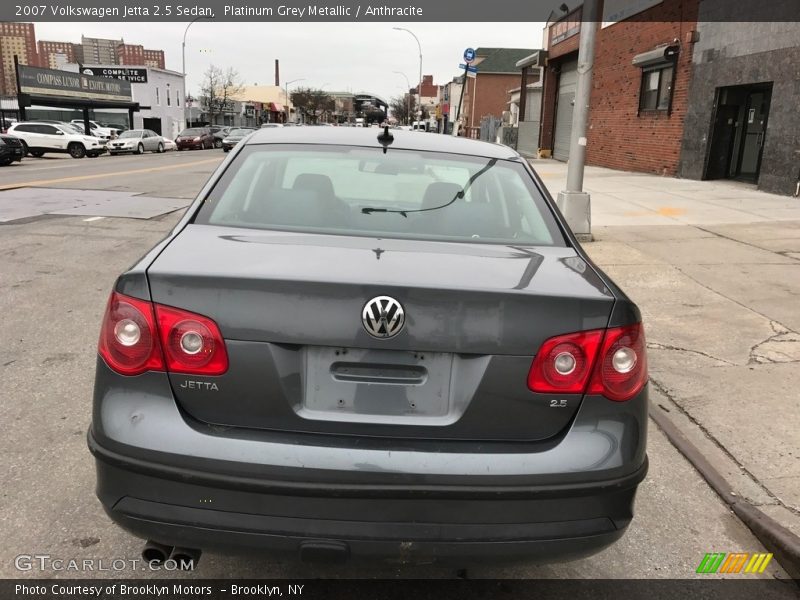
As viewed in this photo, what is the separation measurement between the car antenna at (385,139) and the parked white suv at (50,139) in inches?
1307

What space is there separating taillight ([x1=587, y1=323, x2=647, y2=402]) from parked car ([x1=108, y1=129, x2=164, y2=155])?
3900cm

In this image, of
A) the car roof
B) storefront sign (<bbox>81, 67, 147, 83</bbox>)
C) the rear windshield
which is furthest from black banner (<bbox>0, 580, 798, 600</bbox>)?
storefront sign (<bbox>81, 67, 147, 83</bbox>)

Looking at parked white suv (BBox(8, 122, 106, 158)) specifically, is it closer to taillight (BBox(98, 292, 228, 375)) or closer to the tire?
the tire

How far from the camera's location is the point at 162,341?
2.08 m

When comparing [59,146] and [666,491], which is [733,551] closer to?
[666,491]

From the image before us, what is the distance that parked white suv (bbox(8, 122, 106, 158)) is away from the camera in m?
31.6

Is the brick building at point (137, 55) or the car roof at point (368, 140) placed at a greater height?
the brick building at point (137, 55)

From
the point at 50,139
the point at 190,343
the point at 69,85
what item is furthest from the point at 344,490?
the point at 69,85

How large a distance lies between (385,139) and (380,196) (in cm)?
35

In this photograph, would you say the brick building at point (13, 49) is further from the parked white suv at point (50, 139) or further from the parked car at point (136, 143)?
the parked white suv at point (50, 139)

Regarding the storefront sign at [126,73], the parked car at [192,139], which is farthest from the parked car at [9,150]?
the storefront sign at [126,73]

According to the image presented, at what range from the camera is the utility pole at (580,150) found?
940cm

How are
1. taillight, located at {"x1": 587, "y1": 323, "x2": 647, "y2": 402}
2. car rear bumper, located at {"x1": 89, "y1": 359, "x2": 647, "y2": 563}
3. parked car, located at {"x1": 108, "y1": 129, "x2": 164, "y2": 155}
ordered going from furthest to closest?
1. parked car, located at {"x1": 108, "y1": 129, "x2": 164, "y2": 155}
2. taillight, located at {"x1": 587, "y1": 323, "x2": 647, "y2": 402}
3. car rear bumper, located at {"x1": 89, "y1": 359, "x2": 647, "y2": 563}

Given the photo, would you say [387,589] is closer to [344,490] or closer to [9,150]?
[344,490]
